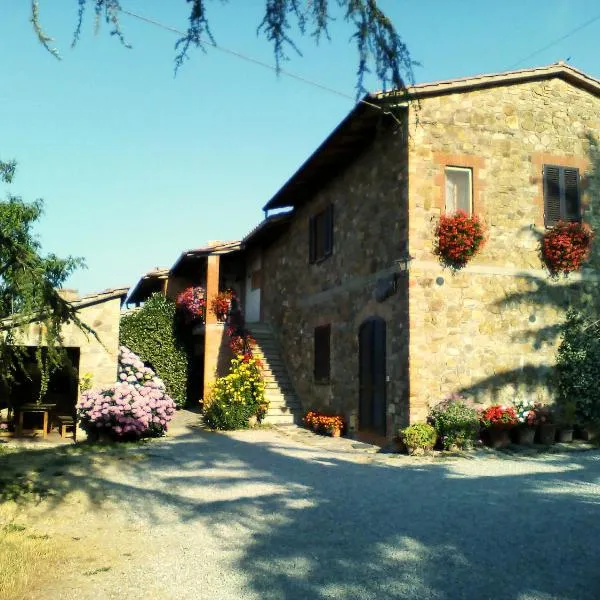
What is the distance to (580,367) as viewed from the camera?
1070 centimetres

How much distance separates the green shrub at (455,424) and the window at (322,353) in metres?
3.78

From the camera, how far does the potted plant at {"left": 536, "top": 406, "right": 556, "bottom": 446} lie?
404 inches

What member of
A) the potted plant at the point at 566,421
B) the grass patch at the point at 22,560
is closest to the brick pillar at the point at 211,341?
the potted plant at the point at 566,421

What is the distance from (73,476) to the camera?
7523 mm

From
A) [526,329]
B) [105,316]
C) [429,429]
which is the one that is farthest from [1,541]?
[526,329]

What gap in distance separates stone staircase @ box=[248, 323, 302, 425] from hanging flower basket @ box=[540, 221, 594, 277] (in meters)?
6.49

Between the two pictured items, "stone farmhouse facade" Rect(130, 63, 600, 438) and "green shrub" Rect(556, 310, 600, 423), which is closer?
"stone farmhouse facade" Rect(130, 63, 600, 438)

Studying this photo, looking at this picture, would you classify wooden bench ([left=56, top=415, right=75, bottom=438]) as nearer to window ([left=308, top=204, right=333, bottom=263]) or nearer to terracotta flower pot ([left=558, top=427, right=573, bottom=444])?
window ([left=308, top=204, right=333, bottom=263])

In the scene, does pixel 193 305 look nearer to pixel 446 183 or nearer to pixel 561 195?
pixel 446 183

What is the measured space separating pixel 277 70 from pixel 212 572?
3.25m

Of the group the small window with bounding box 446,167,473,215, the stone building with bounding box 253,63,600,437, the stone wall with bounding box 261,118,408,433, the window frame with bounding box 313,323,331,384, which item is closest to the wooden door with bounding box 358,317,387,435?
the stone building with bounding box 253,63,600,437

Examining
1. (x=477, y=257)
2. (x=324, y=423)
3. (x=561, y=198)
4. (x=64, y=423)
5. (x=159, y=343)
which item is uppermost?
(x=561, y=198)

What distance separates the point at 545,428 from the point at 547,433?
0.32 feet

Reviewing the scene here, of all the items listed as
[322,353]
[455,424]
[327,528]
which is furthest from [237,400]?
[327,528]
